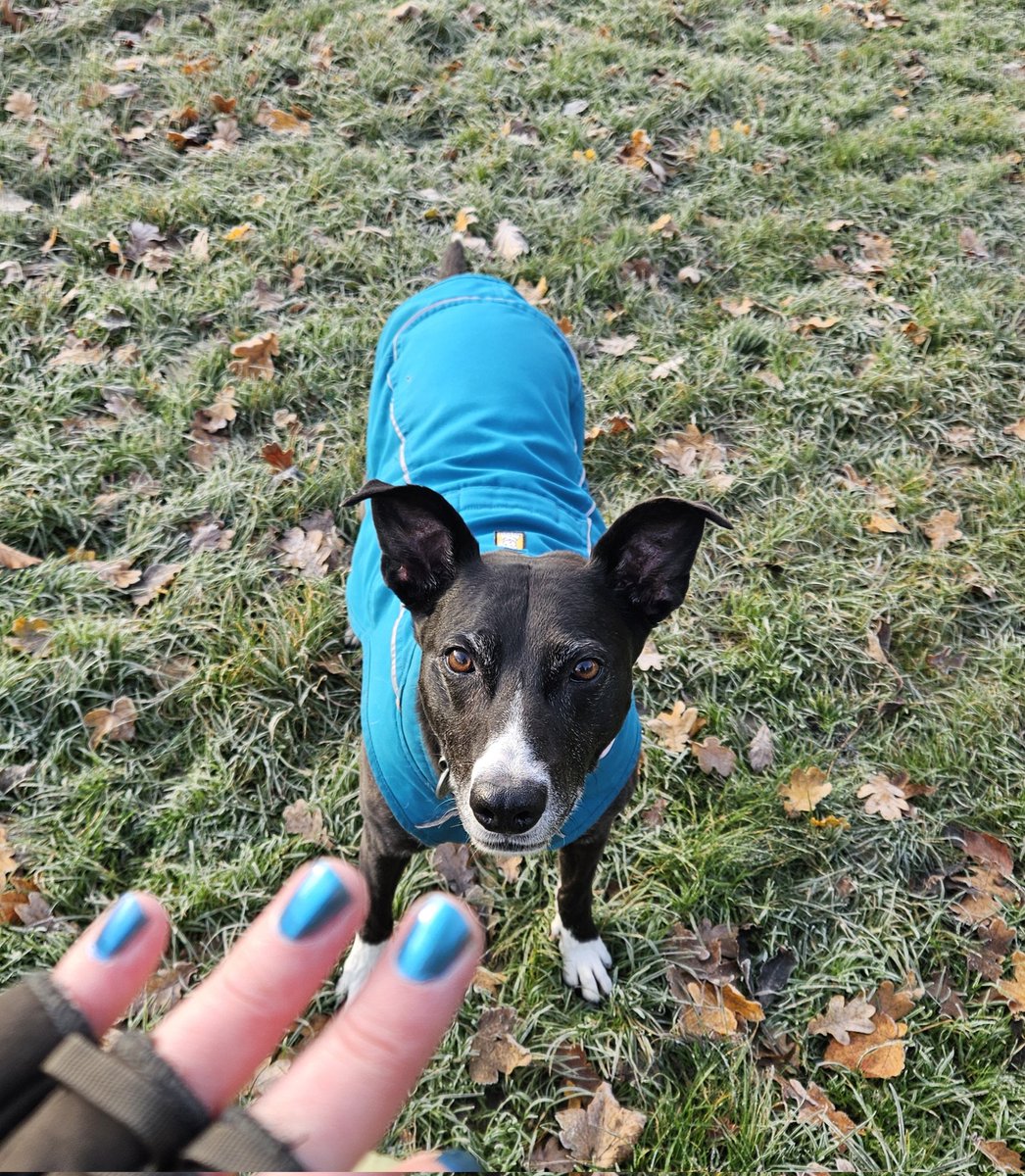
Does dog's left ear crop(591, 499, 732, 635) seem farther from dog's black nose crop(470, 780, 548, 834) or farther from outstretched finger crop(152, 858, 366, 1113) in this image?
outstretched finger crop(152, 858, 366, 1113)

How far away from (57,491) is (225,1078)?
391cm

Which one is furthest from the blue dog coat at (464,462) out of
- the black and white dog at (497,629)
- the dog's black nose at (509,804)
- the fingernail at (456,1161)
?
the fingernail at (456,1161)

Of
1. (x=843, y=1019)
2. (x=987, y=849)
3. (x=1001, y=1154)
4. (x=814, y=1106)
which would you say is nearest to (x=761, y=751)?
→ (x=987, y=849)

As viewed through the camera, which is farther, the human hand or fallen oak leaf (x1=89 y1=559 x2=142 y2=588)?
fallen oak leaf (x1=89 y1=559 x2=142 y2=588)

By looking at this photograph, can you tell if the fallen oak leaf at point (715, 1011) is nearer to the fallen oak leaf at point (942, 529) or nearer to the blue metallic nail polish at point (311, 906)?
the blue metallic nail polish at point (311, 906)

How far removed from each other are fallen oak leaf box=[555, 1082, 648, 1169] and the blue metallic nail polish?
212 cm

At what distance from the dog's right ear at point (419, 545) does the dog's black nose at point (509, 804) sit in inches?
26.6

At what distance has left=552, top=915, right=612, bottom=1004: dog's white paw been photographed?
2.97 metres

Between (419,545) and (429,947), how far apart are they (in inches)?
62.6

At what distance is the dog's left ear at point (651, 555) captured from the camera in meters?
2.35

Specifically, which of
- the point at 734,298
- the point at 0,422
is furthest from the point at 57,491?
the point at 734,298

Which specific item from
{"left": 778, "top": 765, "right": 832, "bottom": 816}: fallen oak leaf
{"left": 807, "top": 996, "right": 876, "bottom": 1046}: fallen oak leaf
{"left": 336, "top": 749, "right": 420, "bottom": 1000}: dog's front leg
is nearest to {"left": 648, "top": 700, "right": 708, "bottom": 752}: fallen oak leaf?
{"left": 778, "top": 765, "right": 832, "bottom": 816}: fallen oak leaf

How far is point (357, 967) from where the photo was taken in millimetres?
2980

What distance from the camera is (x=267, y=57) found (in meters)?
6.62
